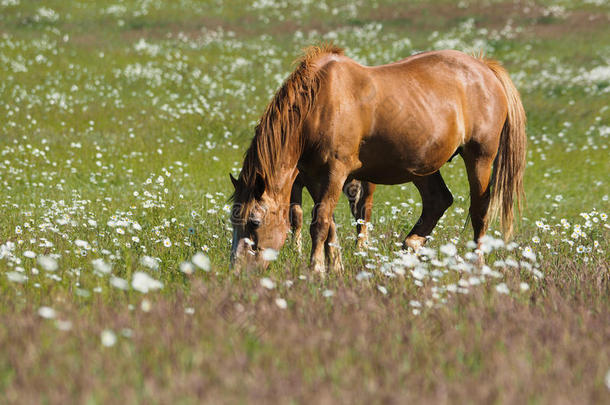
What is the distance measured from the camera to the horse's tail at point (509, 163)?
22.5ft

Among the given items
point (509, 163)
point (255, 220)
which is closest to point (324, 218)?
point (255, 220)

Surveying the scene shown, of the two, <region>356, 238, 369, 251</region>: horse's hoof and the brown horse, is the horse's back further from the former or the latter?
<region>356, 238, 369, 251</region>: horse's hoof

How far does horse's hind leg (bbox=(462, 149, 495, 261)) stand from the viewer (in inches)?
265

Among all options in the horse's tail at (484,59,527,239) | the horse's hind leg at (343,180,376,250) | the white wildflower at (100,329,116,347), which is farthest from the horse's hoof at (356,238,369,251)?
the white wildflower at (100,329,116,347)

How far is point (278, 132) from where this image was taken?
5195 millimetres

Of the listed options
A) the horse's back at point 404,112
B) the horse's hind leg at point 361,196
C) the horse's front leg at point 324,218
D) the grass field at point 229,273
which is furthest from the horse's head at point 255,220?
the horse's hind leg at point 361,196

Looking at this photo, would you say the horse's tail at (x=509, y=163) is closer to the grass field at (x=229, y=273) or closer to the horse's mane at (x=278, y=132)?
the grass field at (x=229, y=273)

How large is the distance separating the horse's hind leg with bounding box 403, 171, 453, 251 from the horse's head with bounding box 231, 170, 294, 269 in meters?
2.01

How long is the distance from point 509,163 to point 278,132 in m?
2.97

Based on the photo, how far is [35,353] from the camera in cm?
279

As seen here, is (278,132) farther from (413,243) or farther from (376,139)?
(413,243)

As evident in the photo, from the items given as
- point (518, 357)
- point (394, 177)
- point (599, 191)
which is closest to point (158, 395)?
point (518, 357)

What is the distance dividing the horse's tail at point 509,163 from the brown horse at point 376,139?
0.04ft

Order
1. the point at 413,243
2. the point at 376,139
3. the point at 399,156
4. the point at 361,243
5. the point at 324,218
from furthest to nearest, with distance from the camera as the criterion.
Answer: the point at 413,243 → the point at 361,243 → the point at 399,156 → the point at 376,139 → the point at 324,218
